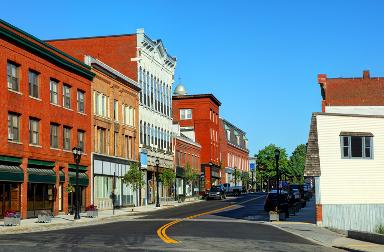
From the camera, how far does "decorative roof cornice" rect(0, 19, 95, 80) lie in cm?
3881

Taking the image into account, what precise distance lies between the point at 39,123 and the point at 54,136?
2.96 meters

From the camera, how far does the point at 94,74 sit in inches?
2124

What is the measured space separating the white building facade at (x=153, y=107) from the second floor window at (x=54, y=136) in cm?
2124

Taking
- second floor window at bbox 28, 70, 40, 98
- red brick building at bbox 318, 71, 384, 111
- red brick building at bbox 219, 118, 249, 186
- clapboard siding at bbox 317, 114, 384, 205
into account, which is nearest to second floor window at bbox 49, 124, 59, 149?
second floor window at bbox 28, 70, 40, 98

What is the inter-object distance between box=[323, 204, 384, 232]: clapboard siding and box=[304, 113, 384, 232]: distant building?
0.19 feet

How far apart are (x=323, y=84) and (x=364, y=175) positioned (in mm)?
39694

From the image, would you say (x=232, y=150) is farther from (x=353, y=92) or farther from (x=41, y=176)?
(x=41, y=176)

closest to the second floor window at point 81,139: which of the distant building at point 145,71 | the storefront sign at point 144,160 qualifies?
the distant building at point 145,71

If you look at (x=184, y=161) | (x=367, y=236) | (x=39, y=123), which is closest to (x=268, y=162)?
(x=184, y=161)

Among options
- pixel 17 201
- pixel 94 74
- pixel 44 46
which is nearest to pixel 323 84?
pixel 94 74

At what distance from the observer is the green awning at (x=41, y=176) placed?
4112 cm

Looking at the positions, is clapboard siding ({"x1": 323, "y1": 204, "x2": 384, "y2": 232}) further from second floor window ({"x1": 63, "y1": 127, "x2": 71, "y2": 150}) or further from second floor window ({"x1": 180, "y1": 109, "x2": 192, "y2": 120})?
second floor window ({"x1": 180, "y1": 109, "x2": 192, "y2": 120})

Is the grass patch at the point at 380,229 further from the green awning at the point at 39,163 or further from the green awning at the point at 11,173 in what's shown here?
the green awning at the point at 39,163

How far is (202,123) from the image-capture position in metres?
110
